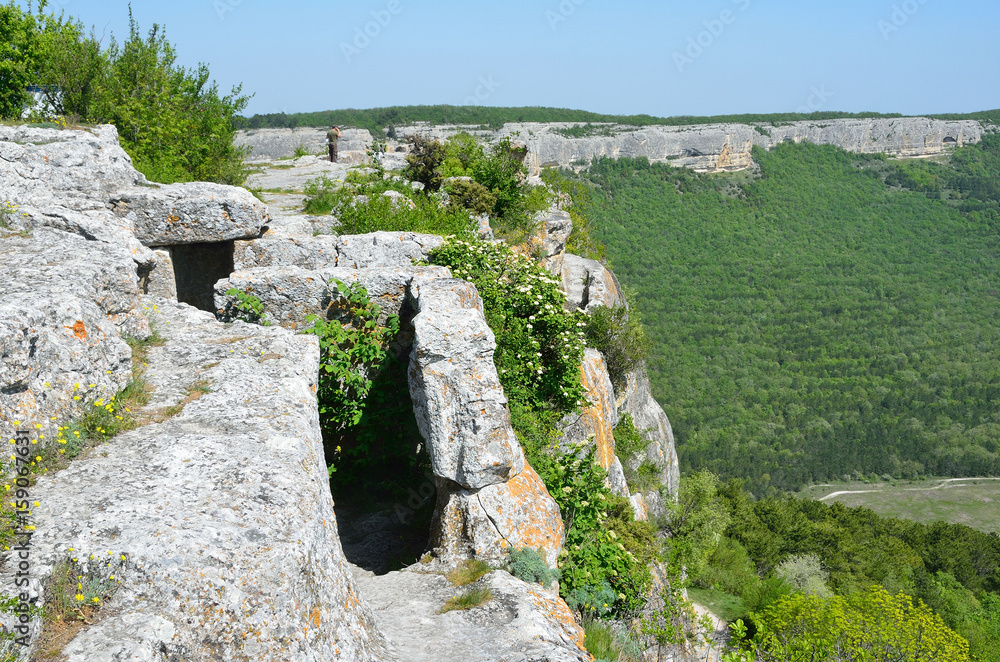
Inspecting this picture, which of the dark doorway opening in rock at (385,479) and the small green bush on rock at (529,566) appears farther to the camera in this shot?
the dark doorway opening in rock at (385,479)

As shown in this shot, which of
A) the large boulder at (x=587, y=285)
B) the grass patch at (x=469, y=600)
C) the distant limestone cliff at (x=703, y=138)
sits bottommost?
the grass patch at (x=469, y=600)

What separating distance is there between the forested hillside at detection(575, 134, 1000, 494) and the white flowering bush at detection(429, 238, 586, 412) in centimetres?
4715

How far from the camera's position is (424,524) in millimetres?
7156

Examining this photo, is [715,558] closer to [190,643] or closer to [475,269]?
[475,269]

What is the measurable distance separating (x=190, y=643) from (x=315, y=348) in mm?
3179

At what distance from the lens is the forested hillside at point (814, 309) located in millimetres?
59781

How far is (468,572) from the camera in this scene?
18.4 feet

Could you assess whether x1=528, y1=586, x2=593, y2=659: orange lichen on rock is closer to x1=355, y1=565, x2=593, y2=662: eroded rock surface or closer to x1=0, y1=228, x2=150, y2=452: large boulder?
x1=355, y1=565, x2=593, y2=662: eroded rock surface

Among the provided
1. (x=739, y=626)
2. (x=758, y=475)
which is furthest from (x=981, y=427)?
(x=739, y=626)

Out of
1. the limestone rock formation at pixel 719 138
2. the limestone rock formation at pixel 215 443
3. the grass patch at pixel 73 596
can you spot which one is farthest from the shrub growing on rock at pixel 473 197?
the limestone rock formation at pixel 719 138

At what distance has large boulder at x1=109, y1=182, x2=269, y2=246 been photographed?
8.04 m

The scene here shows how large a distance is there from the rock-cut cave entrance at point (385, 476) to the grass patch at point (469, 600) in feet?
5.26

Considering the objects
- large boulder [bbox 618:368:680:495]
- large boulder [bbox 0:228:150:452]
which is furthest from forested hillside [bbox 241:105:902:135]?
large boulder [bbox 0:228:150:452]

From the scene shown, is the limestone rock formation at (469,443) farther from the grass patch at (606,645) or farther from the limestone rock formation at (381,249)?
the limestone rock formation at (381,249)
